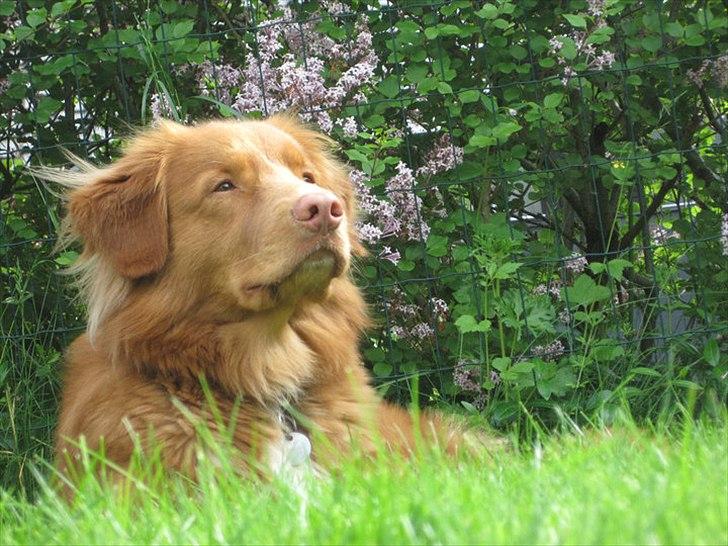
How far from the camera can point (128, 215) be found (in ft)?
13.7

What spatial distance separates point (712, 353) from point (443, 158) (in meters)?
1.51

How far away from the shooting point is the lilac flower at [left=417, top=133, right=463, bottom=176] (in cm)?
551

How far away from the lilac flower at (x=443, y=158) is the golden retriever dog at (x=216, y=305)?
4.13ft

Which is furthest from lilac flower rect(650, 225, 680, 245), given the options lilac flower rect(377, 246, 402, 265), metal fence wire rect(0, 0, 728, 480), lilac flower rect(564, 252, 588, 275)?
lilac flower rect(377, 246, 402, 265)

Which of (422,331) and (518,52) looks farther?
(422,331)

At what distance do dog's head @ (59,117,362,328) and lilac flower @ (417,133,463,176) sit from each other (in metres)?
1.23

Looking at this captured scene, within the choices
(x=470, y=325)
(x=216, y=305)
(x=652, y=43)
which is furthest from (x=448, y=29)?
(x=216, y=305)

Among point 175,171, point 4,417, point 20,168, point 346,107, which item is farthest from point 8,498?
point 20,168

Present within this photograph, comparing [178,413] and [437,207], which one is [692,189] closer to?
[437,207]

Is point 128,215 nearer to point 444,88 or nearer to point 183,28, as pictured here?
point 183,28

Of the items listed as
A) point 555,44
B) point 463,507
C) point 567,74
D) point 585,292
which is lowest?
point 585,292

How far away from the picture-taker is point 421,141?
5695mm

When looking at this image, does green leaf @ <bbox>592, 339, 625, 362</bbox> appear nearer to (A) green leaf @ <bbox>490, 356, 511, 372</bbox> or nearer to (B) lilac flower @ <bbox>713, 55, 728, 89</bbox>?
(A) green leaf @ <bbox>490, 356, 511, 372</bbox>

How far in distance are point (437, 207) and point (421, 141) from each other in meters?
0.33
